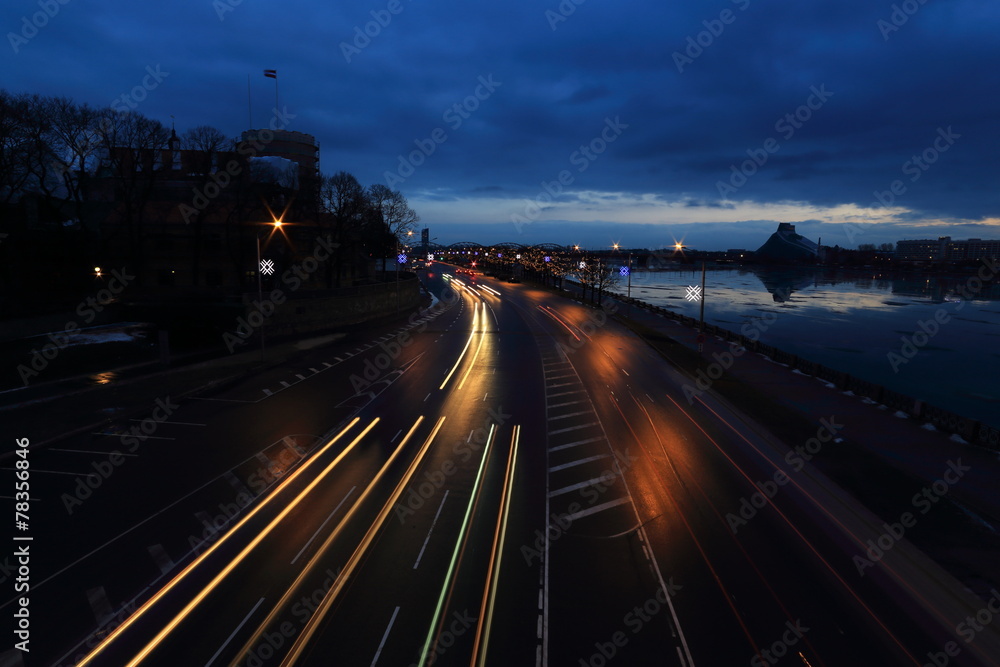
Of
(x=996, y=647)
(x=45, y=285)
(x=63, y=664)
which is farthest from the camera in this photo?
(x=45, y=285)

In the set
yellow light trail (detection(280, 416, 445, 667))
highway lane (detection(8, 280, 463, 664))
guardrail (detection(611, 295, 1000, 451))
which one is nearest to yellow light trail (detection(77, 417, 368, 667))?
highway lane (detection(8, 280, 463, 664))

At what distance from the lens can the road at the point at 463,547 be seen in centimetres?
990

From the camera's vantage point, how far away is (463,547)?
12922 millimetres

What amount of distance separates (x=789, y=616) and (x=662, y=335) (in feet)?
126

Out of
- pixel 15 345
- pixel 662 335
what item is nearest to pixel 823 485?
pixel 662 335

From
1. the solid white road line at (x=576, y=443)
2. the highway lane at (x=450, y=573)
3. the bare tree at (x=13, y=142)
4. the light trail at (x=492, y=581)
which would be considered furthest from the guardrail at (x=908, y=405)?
the bare tree at (x=13, y=142)

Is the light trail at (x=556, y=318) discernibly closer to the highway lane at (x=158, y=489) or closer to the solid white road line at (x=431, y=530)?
the highway lane at (x=158, y=489)

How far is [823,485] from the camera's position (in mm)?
16891

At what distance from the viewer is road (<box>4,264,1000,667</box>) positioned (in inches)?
390

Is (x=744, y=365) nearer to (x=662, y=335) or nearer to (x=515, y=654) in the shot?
(x=662, y=335)

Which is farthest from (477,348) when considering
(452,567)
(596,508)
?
(452,567)

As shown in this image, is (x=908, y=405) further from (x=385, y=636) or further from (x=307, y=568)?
(x=307, y=568)

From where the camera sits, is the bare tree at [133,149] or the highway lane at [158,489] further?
the bare tree at [133,149]

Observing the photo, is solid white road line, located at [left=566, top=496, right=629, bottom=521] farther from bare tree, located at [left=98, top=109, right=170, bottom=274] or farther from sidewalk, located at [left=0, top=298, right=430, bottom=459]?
bare tree, located at [left=98, top=109, right=170, bottom=274]
